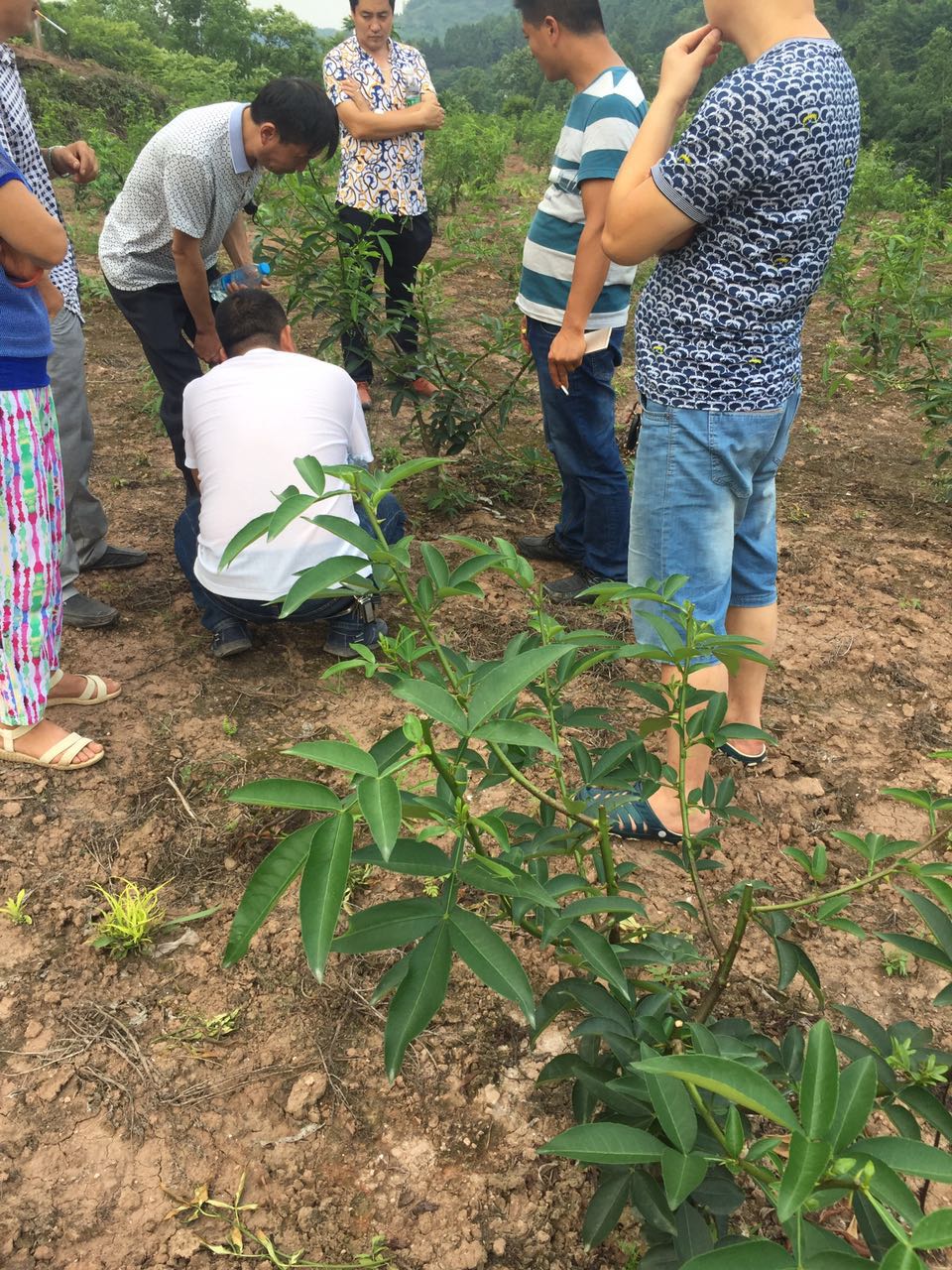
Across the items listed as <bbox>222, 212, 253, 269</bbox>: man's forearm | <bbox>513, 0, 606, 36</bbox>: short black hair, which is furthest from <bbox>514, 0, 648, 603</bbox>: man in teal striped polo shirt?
<bbox>222, 212, 253, 269</bbox>: man's forearm

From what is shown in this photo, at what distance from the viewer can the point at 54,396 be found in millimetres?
2420

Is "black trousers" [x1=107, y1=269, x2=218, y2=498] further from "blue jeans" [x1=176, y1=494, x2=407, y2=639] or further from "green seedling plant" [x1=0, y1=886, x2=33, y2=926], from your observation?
"green seedling plant" [x1=0, y1=886, x2=33, y2=926]

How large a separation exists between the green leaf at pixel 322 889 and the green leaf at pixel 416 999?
105 millimetres

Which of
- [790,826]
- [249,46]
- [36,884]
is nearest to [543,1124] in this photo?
[790,826]

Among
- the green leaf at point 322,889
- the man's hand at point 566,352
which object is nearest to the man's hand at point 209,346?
the man's hand at point 566,352

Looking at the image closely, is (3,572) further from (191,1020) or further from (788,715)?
(788,715)

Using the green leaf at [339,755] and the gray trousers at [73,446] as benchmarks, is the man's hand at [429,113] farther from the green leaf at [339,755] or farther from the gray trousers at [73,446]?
the green leaf at [339,755]

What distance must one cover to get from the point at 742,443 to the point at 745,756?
2.80 ft

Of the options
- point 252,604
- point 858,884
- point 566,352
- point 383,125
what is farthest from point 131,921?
point 383,125

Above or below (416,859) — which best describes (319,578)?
above

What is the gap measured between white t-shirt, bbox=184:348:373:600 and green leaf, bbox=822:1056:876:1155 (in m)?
1.71

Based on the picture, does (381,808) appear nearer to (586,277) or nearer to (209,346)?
(586,277)

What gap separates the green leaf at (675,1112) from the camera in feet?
2.65

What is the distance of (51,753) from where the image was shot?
2.11 metres
